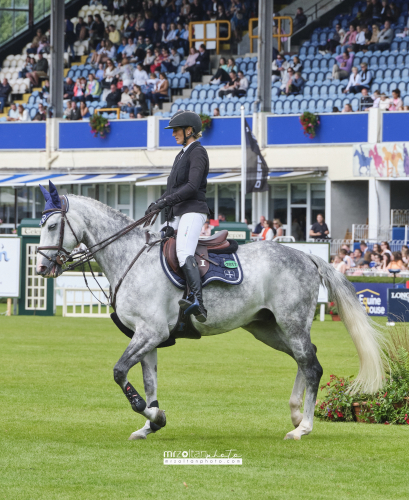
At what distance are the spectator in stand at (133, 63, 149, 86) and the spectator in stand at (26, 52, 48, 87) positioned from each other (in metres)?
5.56

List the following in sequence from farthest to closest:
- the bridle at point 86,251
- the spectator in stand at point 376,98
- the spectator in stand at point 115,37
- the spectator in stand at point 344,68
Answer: the spectator in stand at point 115,37 → the spectator in stand at point 344,68 → the spectator in stand at point 376,98 → the bridle at point 86,251

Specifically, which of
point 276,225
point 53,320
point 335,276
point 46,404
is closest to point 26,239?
point 53,320

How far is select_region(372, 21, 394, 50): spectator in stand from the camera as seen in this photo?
29094 millimetres

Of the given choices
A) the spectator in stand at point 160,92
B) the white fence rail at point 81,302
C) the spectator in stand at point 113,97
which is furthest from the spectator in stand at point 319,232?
the spectator in stand at point 113,97

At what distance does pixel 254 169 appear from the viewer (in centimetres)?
2605

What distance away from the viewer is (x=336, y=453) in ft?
23.4

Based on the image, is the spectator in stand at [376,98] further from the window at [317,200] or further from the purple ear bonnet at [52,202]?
the purple ear bonnet at [52,202]

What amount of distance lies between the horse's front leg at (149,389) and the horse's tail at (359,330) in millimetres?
1853

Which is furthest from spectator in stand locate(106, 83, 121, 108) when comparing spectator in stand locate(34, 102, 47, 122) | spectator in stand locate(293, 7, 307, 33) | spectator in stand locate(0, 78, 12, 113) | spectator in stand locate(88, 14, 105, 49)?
spectator in stand locate(293, 7, 307, 33)

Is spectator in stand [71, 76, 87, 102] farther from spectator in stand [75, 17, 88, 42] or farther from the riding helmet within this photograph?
the riding helmet

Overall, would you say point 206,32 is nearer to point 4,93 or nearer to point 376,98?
point 376,98

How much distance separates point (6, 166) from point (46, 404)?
25.7 m

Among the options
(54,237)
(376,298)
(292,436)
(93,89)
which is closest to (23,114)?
(93,89)

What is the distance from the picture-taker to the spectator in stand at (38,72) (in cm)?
3672
